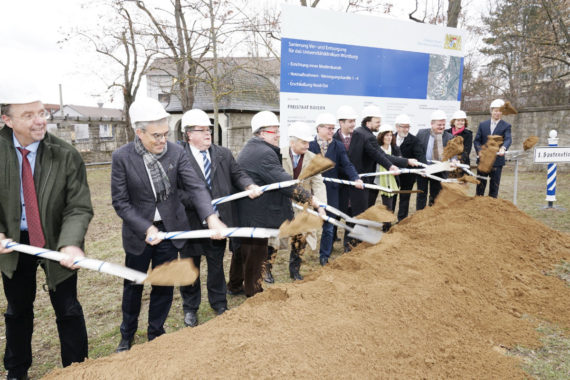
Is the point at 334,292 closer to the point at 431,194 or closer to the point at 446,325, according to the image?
the point at 446,325

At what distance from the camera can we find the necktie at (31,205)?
8.18 ft

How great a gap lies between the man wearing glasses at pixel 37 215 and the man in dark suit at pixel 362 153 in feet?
12.5

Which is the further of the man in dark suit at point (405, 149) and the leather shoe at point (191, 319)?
the man in dark suit at point (405, 149)

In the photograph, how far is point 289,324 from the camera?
226 cm

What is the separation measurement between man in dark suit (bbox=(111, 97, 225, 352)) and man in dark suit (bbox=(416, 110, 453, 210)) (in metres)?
4.92

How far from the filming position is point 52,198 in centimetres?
254

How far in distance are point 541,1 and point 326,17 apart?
1337cm

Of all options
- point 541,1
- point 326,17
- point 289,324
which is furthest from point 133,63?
point 289,324

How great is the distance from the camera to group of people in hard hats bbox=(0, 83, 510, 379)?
2488 millimetres

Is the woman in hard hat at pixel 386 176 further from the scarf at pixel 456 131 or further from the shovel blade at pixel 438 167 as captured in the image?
the scarf at pixel 456 131

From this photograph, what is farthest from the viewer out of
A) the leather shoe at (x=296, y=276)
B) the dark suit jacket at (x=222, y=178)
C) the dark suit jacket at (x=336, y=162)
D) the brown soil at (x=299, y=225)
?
the dark suit jacket at (x=336, y=162)

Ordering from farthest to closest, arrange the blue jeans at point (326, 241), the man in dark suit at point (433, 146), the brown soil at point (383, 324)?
1. the man in dark suit at point (433, 146)
2. the blue jeans at point (326, 241)
3. the brown soil at point (383, 324)

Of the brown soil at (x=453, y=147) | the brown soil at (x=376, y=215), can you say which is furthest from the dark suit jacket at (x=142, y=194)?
the brown soil at (x=453, y=147)

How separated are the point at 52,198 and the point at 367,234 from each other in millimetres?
3167
